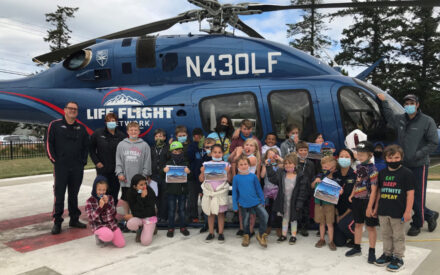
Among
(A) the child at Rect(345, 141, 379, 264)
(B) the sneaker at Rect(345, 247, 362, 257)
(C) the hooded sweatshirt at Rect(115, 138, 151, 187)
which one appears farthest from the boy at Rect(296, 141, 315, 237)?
(C) the hooded sweatshirt at Rect(115, 138, 151, 187)

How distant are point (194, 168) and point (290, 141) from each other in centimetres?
167

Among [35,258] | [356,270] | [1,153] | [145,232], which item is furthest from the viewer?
[1,153]

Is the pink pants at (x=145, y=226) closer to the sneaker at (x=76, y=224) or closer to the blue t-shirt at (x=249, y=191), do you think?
the sneaker at (x=76, y=224)

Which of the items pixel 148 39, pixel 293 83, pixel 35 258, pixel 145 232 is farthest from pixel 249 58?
pixel 35 258

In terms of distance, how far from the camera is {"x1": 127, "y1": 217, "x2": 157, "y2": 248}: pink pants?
173 inches

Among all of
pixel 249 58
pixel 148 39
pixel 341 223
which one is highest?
pixel 148 39

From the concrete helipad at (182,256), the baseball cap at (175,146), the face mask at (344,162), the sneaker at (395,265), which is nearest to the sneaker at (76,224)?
the concrete helipad at (182,256)

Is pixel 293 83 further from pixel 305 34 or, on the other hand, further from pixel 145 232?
pixel 305 34

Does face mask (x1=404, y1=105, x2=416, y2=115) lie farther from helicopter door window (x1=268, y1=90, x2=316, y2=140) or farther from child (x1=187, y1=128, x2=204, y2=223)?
child (x1=187, y1=128, x2=204, y2=223)

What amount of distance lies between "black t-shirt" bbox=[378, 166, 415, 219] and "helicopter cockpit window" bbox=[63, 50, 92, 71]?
5775 mm

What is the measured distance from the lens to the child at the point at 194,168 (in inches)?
195

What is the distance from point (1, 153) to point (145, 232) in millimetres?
20056

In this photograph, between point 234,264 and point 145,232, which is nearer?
point 234,264

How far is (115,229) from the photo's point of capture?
4441mm
